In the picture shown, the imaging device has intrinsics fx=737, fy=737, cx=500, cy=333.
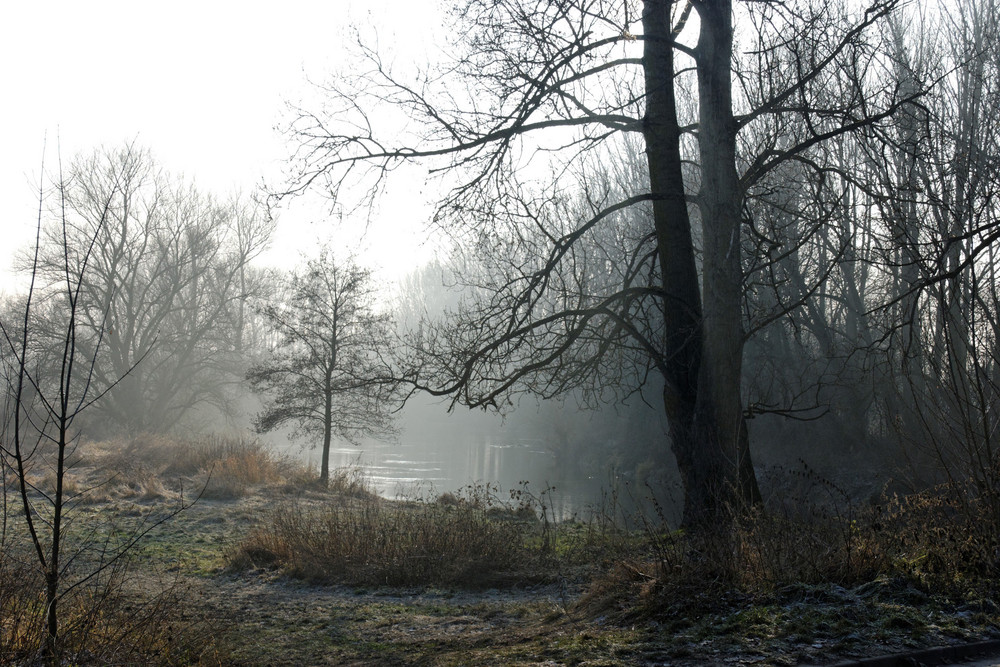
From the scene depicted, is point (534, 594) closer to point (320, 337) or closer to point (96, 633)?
point (96, 633)

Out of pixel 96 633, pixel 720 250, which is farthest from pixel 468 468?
pixel 96 633

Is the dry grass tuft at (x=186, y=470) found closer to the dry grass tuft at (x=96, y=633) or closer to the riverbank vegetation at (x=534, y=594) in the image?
the riverbank vegetation at (x=534, y=594)

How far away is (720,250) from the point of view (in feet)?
32.1

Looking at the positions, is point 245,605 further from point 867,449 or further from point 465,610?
point 867,449

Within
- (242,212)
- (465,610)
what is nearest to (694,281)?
(465,610)

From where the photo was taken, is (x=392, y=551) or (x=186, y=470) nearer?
(x=392, y=551)

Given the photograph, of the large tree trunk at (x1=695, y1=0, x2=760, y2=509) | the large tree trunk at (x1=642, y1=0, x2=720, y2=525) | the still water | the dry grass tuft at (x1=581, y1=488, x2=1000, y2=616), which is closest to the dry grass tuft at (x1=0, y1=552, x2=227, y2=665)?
the dry grass tuft at (x1=581, y1=488, x2=1000, y2=616)

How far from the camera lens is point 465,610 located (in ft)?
24.4

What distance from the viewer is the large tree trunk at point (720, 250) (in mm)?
9656

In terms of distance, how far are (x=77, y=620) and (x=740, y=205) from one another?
8591 mm

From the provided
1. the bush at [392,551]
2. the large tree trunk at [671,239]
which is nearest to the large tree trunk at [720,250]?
the large tree trunk at [671,239]

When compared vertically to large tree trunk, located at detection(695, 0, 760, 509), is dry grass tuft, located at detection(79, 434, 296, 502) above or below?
below

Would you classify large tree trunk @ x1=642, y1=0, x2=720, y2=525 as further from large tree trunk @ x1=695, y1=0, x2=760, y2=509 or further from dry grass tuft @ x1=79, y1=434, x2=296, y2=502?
dry grass tuft @ x1=79, y1=434, x2=296, y2=502

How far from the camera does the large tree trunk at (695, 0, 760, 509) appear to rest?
31.7 feet
